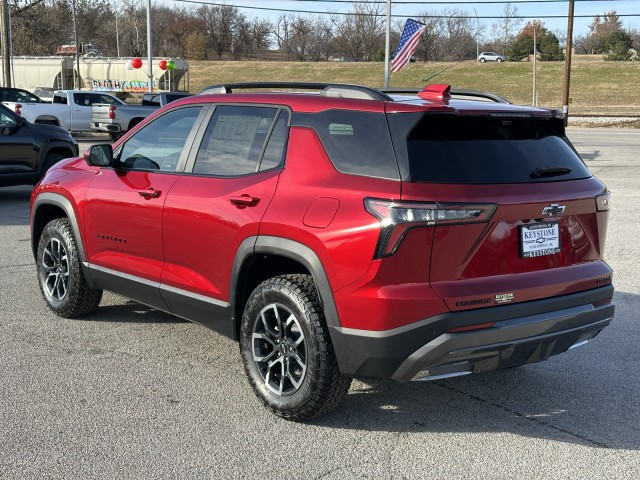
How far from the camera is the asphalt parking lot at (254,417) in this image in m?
3.77

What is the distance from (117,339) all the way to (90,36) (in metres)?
94.2

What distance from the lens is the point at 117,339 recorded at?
5711 millimetres

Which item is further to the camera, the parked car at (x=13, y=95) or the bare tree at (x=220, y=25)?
the bare tree at (x=220, y=25)

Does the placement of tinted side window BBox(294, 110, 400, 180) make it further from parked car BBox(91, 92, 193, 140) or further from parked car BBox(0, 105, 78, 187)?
parked car BBox(91, 92, 193, 140)

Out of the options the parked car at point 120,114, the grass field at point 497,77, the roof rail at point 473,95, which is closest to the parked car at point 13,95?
the parked car at point 120,114

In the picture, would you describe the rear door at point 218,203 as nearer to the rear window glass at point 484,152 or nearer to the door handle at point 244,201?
the door handle at point 244,201

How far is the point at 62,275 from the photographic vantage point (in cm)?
620

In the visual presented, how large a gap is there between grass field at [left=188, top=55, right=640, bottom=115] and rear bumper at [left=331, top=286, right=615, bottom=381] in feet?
166

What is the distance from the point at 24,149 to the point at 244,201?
9445 mm

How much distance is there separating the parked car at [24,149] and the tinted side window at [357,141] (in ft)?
31.3

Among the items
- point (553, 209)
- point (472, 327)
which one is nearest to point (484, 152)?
point (553, 209)

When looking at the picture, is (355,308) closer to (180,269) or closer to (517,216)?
(517,216)

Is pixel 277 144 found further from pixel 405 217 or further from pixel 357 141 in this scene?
pixel 405 217

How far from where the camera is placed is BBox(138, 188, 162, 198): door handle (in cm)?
512
